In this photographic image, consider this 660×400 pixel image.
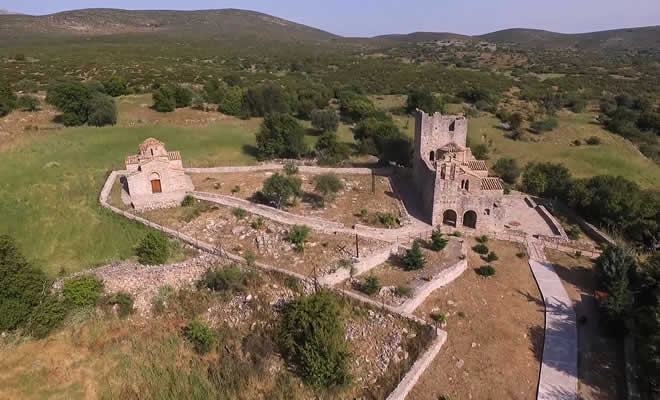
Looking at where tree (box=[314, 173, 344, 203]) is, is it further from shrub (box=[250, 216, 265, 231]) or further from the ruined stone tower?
the ruined stone tower

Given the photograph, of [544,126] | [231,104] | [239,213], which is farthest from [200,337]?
[544,126]

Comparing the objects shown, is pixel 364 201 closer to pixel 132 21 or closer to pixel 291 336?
pixel 291 336

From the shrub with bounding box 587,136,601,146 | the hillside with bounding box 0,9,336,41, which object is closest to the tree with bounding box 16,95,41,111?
the shrub with bounding box 587,136,601,146

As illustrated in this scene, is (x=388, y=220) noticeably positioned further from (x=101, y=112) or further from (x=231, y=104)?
(x=101, y=112)

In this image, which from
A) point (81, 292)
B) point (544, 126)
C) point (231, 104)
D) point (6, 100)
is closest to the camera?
point (81, 292)

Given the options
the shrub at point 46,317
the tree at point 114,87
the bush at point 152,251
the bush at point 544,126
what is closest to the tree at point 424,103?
the bush at point 544,126

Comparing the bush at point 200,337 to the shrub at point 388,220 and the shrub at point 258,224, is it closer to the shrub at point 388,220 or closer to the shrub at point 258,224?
the shrub at point 258,224

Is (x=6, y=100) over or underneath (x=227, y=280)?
over
